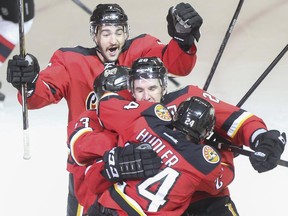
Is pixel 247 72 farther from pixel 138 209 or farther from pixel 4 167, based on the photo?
pixel 138 209

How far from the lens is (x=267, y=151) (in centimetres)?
231

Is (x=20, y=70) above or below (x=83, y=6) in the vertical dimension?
above

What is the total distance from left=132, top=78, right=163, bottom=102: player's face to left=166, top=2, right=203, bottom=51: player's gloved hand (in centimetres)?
28

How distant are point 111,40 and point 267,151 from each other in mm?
815

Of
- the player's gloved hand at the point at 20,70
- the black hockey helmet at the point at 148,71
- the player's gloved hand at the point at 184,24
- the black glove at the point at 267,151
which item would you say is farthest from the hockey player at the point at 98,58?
the black glove at the point at 267,151

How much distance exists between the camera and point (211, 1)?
5.16 m

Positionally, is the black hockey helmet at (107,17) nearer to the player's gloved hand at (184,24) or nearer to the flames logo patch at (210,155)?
the player's gloved hand at (184,24)

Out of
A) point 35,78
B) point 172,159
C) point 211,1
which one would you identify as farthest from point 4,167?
point 211,1

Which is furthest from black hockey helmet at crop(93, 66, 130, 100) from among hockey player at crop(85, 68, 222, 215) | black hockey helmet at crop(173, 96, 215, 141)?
black hockey helmet at crop(173, 96, 215, 141)

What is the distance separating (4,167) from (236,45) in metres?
1.88

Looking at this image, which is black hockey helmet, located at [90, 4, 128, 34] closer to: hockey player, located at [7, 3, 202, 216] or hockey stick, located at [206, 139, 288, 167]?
hockey player, located at [7, 3, 202, 216]

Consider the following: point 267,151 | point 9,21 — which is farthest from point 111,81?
point 9,21

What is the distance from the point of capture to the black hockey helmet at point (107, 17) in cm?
284

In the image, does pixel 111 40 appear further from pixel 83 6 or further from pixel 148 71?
pixel 83 6
